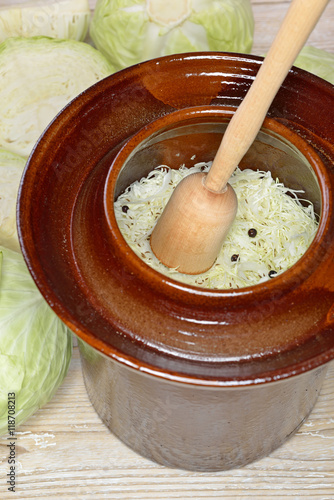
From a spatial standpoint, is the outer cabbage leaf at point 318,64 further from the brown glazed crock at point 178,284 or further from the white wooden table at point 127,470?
the white wooden table at point 127,470

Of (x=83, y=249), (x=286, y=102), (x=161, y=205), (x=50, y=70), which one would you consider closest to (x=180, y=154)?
(x=161, y=205)

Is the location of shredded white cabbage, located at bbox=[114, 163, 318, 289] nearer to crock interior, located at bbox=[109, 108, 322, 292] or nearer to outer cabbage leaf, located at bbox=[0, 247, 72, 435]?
crock interior, located at bbox=[109, 108, 322, 292]

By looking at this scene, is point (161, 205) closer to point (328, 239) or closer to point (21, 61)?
point (328, 239)

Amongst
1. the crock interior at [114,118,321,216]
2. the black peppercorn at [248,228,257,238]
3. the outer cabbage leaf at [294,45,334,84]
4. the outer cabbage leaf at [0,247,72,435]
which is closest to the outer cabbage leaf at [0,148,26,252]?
the outer cabbage leaf at [0,247,72,435]

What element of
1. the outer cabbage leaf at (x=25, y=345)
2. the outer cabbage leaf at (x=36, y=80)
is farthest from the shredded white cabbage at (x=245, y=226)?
the outer cabbage leaf at (x=36, y=80)

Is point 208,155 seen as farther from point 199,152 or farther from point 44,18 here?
point 44,18
